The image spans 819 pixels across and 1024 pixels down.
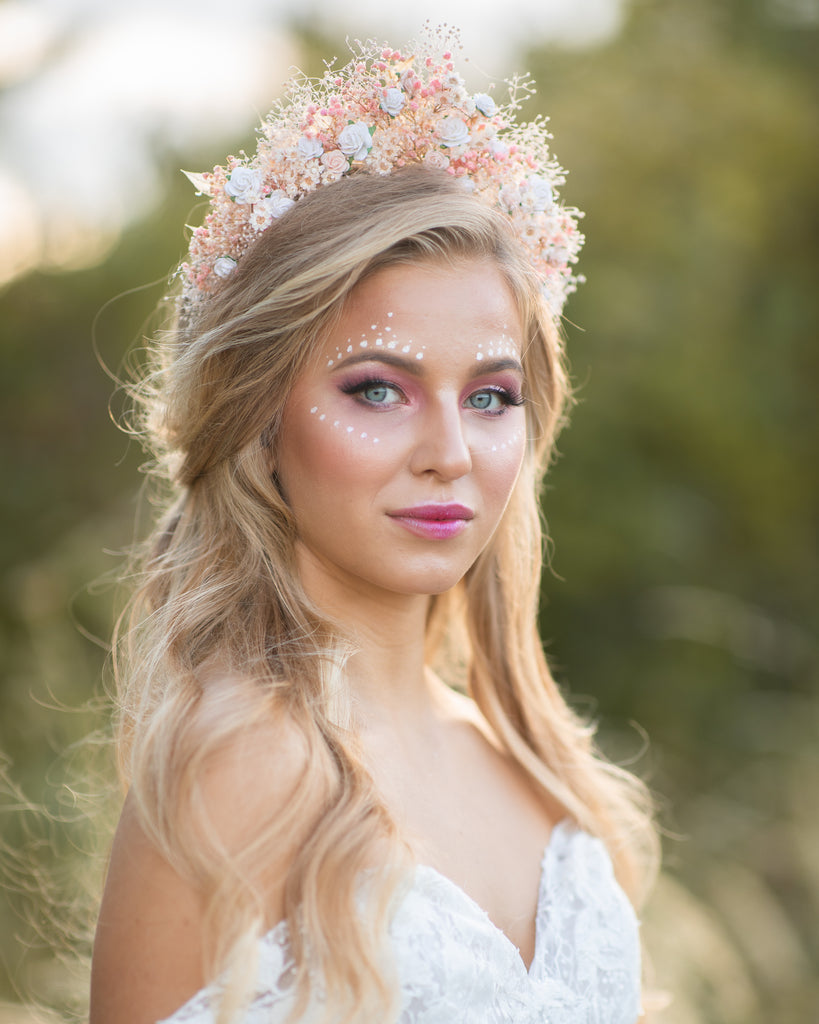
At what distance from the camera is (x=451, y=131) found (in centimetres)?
220

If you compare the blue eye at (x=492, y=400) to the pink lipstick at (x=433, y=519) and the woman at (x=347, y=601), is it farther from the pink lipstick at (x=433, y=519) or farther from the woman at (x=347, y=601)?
the pink lipstick at (x=433, y=519)

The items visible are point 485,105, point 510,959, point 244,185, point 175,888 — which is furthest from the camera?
point 485,105

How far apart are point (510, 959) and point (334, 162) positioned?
163 centimetres

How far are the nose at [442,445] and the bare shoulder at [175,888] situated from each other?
58 centimetres

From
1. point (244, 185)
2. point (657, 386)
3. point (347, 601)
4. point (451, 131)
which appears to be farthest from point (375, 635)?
point (657, 386)

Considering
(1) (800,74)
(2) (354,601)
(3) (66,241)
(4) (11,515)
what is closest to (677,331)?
(1) (800,74)

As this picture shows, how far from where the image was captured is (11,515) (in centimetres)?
553

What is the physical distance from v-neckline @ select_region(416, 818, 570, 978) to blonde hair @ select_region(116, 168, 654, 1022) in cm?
9

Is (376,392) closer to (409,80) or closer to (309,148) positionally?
(309,148)

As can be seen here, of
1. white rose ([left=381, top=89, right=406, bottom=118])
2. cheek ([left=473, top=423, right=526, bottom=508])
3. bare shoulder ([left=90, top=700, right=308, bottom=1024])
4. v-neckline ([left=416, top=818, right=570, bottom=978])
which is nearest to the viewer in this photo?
bare shoulder ([left=90, top=700, right=308, bottom=1024])

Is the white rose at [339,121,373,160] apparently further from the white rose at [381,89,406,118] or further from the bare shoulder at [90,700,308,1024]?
the bare shoulder at [90,700,308,1024]

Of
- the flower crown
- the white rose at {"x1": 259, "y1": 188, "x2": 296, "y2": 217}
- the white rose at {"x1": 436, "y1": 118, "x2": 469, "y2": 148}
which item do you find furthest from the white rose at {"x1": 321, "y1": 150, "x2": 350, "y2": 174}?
the white rose at {"x1": 436, "y1": 118, "x2": 469, "y2": 148}

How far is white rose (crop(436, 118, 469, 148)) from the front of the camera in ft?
7.22

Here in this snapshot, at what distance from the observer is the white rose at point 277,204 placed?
6.95 ft
